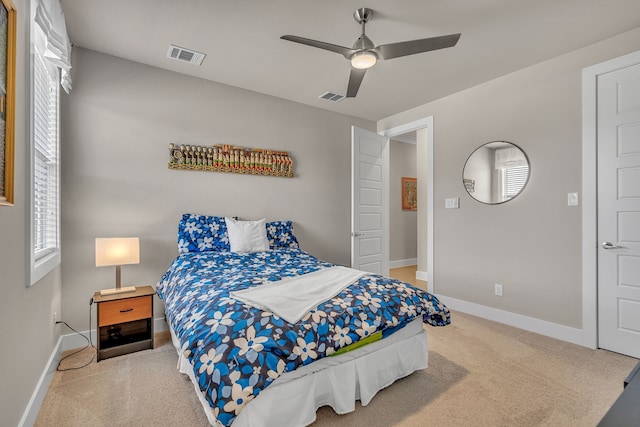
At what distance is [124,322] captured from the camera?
253cm

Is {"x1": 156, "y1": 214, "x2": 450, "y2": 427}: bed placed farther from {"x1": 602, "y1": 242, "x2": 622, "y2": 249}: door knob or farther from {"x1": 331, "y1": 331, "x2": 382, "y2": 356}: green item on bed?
{"x1": 602, "y1": 242, "x2": 622, "y2": 249}: door knob

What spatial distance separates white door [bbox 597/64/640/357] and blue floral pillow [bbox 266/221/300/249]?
2.99 m

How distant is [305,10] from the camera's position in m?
2.20

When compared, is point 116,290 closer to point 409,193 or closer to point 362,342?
point 362,342

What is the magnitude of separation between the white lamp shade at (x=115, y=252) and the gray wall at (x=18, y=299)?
58cm

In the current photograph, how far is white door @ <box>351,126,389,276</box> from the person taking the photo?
391cm

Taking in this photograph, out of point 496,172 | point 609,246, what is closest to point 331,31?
point 496,172

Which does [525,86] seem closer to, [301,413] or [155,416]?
[301,413]

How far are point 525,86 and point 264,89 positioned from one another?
285cm

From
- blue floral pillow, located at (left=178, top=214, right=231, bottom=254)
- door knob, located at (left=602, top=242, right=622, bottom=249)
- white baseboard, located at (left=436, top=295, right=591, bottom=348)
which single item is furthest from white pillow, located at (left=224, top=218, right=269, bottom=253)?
door knob, located at (left=602, top=242, right=622, bottom=249)

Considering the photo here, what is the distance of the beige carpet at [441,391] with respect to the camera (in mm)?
1721

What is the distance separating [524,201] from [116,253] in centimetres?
391

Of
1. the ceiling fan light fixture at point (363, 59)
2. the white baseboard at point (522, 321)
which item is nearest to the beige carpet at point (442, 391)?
the white baseboard at point (522, 321)

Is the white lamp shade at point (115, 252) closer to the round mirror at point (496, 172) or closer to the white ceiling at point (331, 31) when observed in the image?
the white ceiling at point (331, 31)
